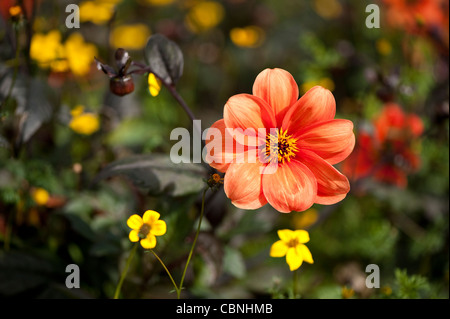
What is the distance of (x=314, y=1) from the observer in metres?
1.83

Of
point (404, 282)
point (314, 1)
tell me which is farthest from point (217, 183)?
point (314, 1)

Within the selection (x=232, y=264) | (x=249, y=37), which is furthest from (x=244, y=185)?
(x=249, y=37)

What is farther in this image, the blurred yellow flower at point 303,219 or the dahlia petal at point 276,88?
the blurred yellow flower at point 303,219

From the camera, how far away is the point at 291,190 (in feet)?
1.92

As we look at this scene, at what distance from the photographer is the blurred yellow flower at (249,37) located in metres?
1.33

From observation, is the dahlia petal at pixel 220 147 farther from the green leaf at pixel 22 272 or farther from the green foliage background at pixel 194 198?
the green leaf at pixel 22 272

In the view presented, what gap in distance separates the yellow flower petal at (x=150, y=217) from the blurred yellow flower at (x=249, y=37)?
2.82 feet

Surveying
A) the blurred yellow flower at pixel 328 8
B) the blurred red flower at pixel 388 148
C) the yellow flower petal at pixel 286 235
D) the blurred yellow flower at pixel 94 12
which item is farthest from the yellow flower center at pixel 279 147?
the blurred yellow flower at pixel 328 8

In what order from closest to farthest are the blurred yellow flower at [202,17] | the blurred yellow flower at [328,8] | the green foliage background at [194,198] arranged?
the green foliage background at [194,198] < the blurred yellow flower at [202,17] < the blurred yellow flower at [328,8]

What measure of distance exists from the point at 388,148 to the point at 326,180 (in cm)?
53

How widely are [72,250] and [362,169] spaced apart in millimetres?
737

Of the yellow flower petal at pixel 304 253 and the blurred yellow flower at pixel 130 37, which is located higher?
the blurred yellow flower at pixel 130 37

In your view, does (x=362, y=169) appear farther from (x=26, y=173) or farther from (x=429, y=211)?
(x=26, y=173)

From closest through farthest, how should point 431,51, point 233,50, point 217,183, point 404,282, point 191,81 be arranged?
point 217,183, point 404,282, point 431,51, point 191,81, point 233,50
